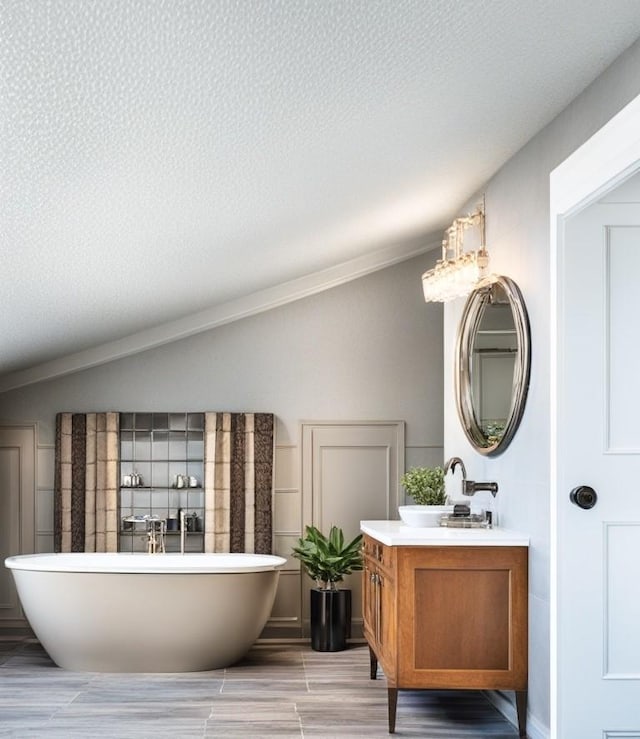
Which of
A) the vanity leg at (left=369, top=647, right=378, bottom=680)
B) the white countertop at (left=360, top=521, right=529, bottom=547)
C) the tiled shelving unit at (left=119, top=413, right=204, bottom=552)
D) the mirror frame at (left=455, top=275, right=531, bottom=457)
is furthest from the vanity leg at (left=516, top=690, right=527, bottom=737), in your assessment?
the tiled shelving unit at (left=119, top=413, right=204, bottom=552)

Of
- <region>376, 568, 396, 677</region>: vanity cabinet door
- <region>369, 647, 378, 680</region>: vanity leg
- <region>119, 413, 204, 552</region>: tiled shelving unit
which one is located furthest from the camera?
<region>119, 413, 204, 552</region>: tiled shelving unit

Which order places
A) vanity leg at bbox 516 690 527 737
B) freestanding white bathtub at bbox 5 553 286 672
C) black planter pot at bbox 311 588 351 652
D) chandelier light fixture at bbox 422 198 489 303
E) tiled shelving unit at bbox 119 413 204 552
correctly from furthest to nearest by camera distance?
1. tiled shelving unit at bbox 119 413 204 552
2. black planter pot at bbox 311 588 351 652
3. freestanding white bathtub at bbox 5 553 286 672
4. chandelier light fixture at bbox 422 198 489 303
5. vanity leg at bbox 516 690 527 737

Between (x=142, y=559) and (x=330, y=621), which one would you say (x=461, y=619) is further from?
(x=142, y=559)

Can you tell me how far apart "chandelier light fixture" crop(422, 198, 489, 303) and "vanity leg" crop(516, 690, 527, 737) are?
1.94 metres

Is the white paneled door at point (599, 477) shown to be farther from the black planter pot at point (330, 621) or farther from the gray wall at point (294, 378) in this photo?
the gray wall at point (294, 378)

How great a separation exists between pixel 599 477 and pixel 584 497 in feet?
0.34

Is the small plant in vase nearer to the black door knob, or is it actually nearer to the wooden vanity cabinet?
the wooden vanity cabinet

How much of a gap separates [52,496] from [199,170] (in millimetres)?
Result: 4217

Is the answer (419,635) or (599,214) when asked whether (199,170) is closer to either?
(599,214)

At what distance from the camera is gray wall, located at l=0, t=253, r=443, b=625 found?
7156mm

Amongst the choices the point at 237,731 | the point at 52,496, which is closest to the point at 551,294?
the point at 237,731

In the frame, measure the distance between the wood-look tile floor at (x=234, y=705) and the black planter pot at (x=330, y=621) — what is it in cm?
31

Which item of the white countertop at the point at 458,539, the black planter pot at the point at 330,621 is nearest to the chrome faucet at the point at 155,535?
the black planter pot at the point at 330,621

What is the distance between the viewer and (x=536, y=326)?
4.52 meters
